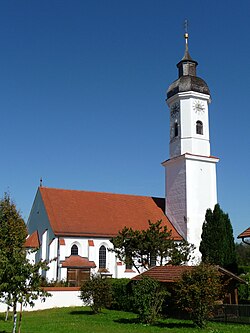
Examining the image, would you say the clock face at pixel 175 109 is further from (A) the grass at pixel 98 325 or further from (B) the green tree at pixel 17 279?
(B) the green tree at pixel 17 279

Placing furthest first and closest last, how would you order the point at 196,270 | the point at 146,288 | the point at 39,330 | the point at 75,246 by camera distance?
the point at 75,246 → the point at 146,288 → the point at 196,270 → the point at 39,330

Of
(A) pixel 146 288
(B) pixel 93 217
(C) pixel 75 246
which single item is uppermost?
(B) pixel 93 217

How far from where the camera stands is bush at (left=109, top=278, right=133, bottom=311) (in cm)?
2741

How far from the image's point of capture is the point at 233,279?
24547 millimetres

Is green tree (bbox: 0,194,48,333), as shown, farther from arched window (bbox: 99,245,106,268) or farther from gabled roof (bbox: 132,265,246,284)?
arched window (bbox: 99,245,106,268)

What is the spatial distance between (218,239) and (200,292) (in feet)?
65.0

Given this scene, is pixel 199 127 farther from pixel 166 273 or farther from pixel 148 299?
pixel 148 299

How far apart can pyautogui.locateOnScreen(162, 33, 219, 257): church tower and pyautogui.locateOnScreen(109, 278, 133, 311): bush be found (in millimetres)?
13220

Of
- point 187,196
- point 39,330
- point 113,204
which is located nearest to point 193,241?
point 187,196

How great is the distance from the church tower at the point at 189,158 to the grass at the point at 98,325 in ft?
57.4

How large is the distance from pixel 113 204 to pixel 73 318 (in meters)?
20.4

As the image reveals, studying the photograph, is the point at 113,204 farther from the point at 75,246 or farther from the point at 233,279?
the point at 233,279

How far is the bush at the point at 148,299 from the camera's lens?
2062cm

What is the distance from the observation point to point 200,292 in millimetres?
18641
